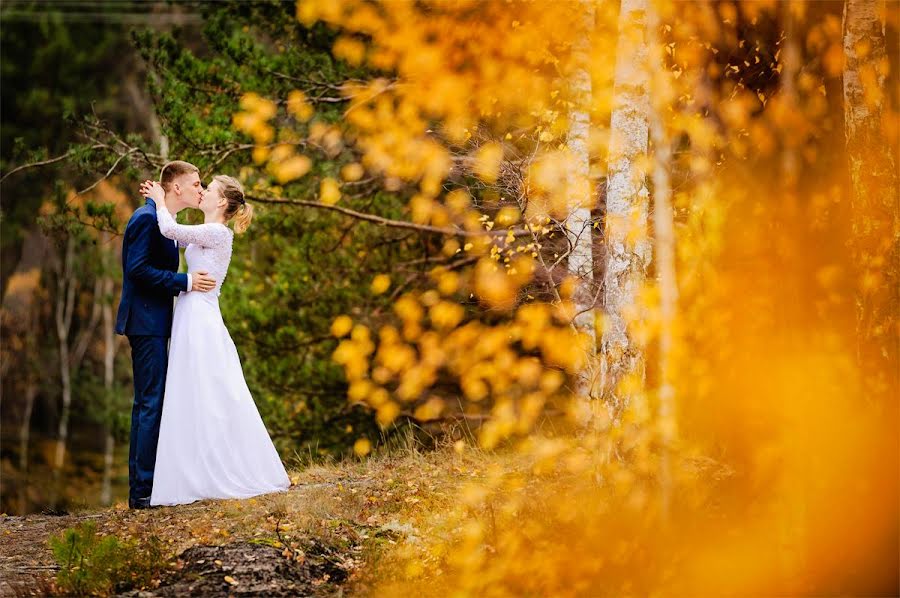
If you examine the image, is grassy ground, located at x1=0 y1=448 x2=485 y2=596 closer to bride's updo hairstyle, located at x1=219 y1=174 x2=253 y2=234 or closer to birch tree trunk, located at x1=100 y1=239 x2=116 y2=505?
bride's updo hairstyle, located at x1=219 y1=174 x2=253 y2=234

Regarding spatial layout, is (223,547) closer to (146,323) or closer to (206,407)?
(206,407)

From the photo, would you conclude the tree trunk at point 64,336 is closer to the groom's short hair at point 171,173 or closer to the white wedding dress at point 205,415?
the groom's short hair at point 171,173

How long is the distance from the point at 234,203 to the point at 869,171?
404cm

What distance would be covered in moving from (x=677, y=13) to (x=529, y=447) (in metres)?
3.82

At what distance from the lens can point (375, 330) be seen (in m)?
9.88

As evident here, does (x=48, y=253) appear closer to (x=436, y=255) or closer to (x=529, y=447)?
(x=436, y=255)

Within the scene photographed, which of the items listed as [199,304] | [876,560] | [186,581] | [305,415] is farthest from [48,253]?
[876,560]

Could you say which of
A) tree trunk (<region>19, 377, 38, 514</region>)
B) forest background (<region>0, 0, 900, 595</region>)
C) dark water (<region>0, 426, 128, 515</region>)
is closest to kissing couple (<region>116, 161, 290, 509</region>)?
forest background (<region>0, 0, 900, 595</region>)

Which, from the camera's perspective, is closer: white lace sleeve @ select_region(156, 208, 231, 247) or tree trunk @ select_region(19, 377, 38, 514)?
white lace sleeve @ select_region(156, 208, 231, 247)

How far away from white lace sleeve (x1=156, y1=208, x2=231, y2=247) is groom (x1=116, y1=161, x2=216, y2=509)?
0.31 ft

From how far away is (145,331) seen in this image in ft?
18.5

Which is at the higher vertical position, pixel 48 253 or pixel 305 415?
pixel 48 253

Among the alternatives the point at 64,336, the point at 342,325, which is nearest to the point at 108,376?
the point at 64,336

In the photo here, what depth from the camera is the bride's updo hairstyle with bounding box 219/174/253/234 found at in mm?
5883
